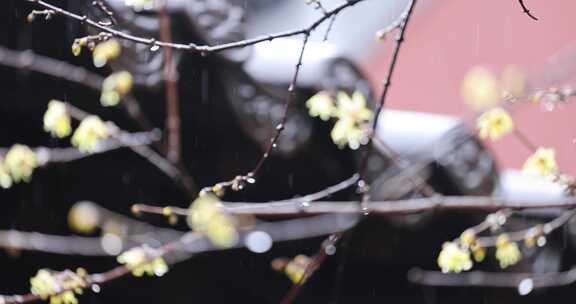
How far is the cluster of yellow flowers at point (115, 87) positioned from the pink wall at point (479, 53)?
3.19 m

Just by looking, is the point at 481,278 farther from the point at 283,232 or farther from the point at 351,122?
the point at 351,122

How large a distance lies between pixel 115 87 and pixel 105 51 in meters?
0.09

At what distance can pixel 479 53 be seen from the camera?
565cm

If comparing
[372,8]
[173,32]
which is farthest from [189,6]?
[372,8]

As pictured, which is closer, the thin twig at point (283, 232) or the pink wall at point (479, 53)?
the thin twig at point (283, 232)

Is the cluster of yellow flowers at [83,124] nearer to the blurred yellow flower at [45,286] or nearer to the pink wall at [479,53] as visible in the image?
the blurred yellow flower at [45,286]

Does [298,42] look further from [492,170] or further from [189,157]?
[492,170]

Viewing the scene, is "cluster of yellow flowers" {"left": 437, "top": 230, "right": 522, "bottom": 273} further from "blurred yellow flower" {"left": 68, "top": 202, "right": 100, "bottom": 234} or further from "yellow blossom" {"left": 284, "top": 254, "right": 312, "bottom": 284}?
"blurred yellow flower" {"left": 68, "top": 202, "right": 100, "bottom": 234}

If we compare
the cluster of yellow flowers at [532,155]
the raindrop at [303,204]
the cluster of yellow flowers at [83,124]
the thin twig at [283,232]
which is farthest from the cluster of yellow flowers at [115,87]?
the cluster of yellow flowers at [532,155]

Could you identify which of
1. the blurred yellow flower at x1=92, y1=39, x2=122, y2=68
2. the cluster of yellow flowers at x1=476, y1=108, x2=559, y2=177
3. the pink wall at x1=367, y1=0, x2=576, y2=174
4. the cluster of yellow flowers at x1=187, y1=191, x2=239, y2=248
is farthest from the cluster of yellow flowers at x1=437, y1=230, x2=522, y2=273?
the pink wall at x1=367, y1=0, x2=576, y2=174

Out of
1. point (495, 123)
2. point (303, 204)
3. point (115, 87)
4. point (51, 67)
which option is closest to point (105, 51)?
point (115, 87)

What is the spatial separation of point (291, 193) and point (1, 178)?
0.74 metres

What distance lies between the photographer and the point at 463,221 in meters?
2.34

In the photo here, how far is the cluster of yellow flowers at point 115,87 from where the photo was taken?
1.91 meters
